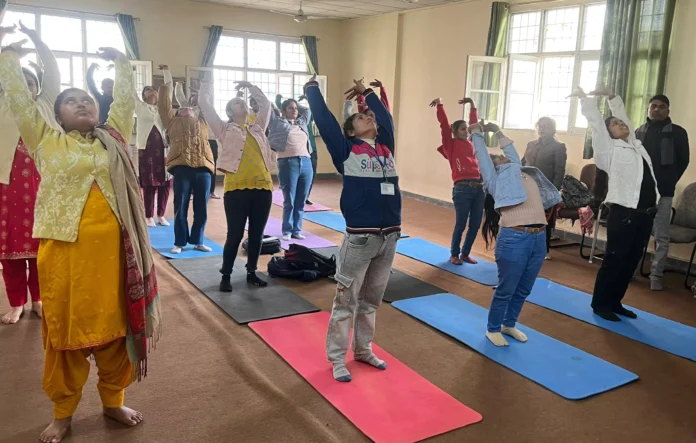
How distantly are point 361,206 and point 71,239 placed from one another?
4.20ft

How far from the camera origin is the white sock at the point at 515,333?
11.4ft

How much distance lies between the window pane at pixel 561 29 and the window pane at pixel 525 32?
0.15 metres

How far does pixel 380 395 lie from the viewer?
2.72 meters

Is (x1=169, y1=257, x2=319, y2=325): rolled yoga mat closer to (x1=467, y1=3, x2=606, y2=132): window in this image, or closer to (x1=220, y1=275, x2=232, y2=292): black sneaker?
(x1=220, y1=275, x2=232, y2=292): black sneaker

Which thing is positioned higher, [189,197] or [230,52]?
[230,52]

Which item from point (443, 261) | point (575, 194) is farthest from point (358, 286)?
point (575, 194)

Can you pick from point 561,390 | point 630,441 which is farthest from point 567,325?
point 630,441

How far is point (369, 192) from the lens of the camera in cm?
270

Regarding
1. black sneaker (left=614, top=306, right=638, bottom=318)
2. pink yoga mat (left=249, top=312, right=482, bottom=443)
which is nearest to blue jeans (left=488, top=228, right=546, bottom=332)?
pink yoga mat (left=249, top=312, right=482, bottom=443)

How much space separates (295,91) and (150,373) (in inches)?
329

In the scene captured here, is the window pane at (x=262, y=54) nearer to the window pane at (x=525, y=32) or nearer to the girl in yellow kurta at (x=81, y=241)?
the window pane at (x=525, y=32)

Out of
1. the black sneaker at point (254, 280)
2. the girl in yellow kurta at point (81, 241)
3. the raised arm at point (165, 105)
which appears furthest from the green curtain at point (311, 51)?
the girl in yellow kurta at point (81, 241)

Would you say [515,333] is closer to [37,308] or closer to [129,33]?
[37,308]

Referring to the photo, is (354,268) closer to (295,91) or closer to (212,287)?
(212,287)
